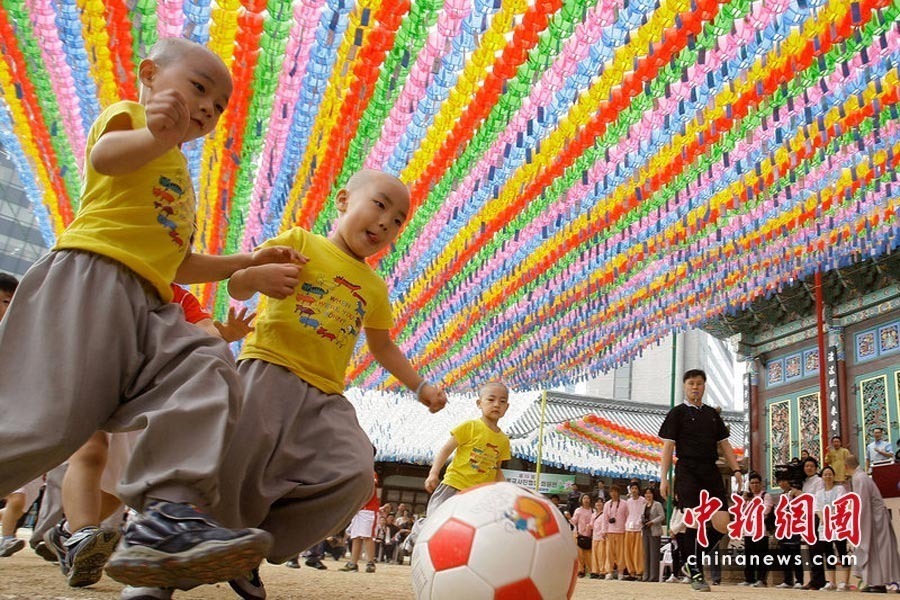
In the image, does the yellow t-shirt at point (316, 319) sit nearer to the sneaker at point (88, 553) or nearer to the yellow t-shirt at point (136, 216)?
the yellow t-shirt at point (136, 216)

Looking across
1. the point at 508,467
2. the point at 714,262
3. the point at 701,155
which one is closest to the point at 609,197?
the point at 701,155

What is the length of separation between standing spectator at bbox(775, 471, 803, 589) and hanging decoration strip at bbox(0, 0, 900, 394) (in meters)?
2.68

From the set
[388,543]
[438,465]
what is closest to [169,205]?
[438,465]

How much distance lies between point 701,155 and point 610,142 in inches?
33.5

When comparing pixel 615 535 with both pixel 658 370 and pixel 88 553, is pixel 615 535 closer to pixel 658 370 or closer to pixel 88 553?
pixel 88 553

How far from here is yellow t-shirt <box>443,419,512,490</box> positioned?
4.81 meters

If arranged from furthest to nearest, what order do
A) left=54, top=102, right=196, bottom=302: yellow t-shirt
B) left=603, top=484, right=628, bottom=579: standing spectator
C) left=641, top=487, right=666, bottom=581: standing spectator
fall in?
left=603, top=484, right=628, bottom=579: standing spectator
left=641, top=487, right=666, bottom=581: standing spectator
left=54, top=102, right=196, bottom=302: yellow t-shirt

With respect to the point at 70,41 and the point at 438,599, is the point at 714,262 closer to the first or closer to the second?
the point at 70,41

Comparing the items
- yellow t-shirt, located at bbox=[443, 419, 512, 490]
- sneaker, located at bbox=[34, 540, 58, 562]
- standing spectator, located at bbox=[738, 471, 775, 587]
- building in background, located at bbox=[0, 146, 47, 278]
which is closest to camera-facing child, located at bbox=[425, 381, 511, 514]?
yellow t-shirt, located at bbox=[443, 419, 512, 490]

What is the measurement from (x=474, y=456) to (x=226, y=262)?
9.87ft

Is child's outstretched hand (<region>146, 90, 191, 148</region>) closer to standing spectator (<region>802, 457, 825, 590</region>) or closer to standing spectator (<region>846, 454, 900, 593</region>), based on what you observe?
standing spectator (<region>846, 454, 900, 593</region>)

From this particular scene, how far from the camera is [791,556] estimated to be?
916 cm

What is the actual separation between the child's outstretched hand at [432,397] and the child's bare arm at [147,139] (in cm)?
123

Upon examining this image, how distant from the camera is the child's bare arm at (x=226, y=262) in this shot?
2109mm
